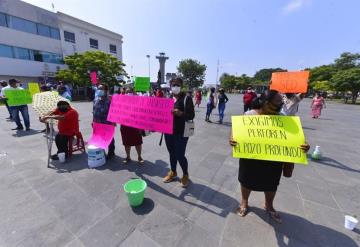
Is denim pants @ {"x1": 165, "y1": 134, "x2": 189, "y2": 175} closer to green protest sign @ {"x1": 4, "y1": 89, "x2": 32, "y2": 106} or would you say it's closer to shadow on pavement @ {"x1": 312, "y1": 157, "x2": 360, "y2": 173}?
shadow on pavement @ {"x1": 312, "y1": 157, "x2": 360, "y2": 173}

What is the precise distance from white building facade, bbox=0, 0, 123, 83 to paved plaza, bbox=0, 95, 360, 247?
897 inches

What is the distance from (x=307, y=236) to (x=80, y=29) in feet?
107

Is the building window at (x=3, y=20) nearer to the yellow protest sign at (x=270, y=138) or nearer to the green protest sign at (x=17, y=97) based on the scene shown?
the green protest sign at (x=17, y=97)

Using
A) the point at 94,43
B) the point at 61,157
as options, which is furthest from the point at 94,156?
the point at 94,43

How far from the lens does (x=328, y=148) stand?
5.51 metres

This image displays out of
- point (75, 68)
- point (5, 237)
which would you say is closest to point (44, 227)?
point (5, 237)

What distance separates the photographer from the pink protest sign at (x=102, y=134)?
3.86 m

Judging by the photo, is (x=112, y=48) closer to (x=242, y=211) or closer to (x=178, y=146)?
(x=178, y=146)

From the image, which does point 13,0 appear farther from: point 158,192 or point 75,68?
point 158,192

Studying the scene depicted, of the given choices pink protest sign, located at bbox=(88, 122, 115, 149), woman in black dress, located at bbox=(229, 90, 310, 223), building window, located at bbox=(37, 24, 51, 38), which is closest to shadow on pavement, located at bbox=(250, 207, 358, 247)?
woman in black dress, located at bbox=(229, 90, 310, 223)

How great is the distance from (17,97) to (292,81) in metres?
8.72

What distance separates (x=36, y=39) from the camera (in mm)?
22016

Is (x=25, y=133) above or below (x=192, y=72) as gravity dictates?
below

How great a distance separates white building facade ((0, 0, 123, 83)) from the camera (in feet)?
64.0
